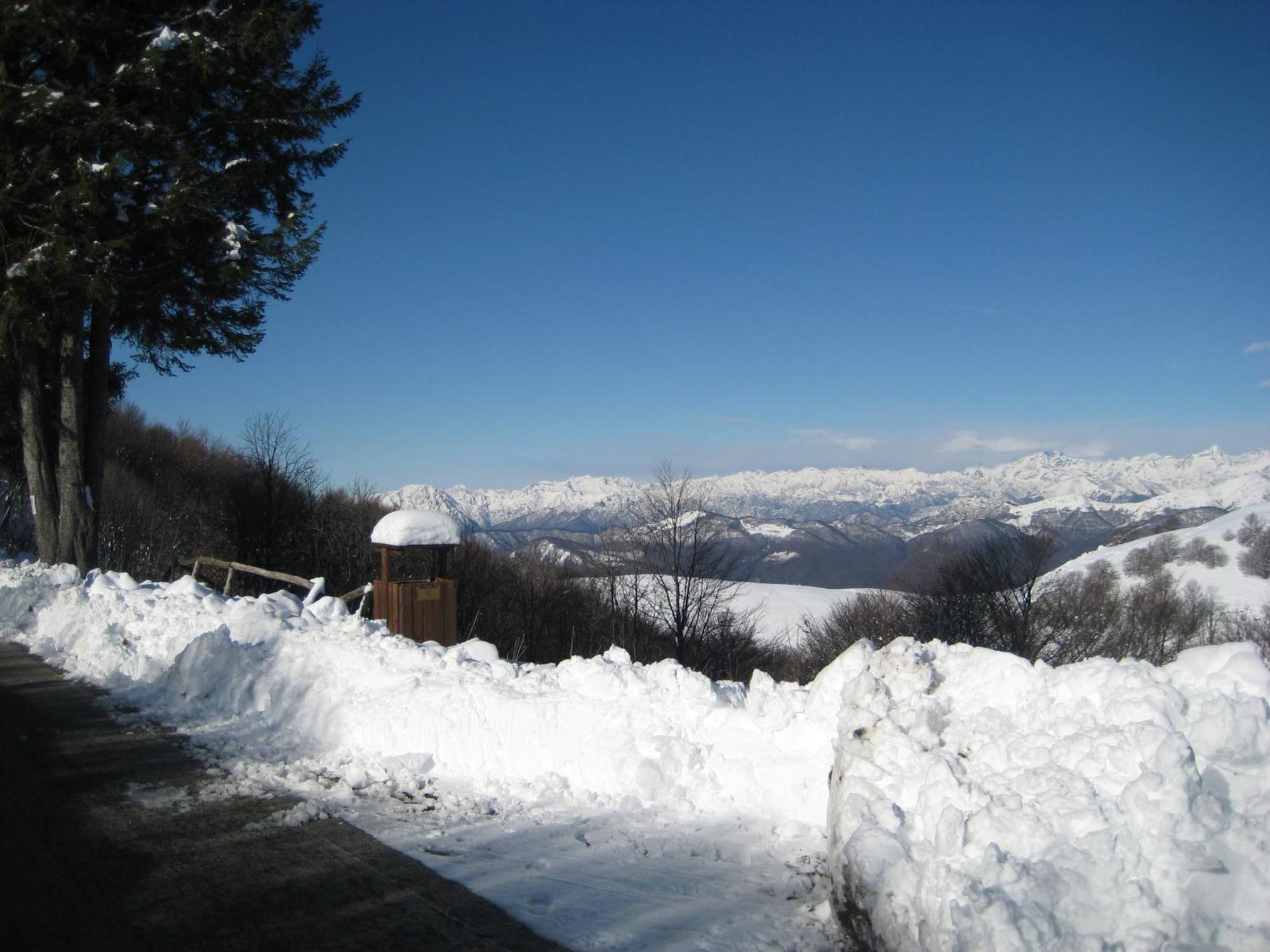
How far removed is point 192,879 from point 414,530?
6517 mm

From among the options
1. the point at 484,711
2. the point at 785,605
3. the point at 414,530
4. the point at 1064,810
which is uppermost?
the point at 414,530

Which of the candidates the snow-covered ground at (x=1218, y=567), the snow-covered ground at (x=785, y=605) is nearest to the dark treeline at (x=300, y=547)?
the snow-covered ground at (x=785, y=605)

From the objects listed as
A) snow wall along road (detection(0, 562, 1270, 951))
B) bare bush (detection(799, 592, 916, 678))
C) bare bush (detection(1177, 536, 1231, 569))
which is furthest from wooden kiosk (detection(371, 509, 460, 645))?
bare bush (detection(1177, 536, 1231, 569))

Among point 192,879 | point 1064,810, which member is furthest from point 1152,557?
point 192,879

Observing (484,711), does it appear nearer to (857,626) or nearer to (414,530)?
(414,530)

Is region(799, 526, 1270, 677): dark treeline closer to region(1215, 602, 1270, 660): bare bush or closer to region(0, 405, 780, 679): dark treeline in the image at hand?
region(1215, 602, 1270, 660): bare bush

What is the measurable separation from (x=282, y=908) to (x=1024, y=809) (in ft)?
11.5

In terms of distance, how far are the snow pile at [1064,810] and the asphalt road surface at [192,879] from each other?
1.68 metres

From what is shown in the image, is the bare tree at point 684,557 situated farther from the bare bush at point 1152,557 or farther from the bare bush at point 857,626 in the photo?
the bare bush at point 1152,557

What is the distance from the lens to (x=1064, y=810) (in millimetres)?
3457

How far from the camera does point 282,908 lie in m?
4.04

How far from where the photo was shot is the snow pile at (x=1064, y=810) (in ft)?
10.1

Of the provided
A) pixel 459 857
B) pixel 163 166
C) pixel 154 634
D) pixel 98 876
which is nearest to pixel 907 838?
pixel 459 857

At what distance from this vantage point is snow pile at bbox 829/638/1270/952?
3.08 meters
